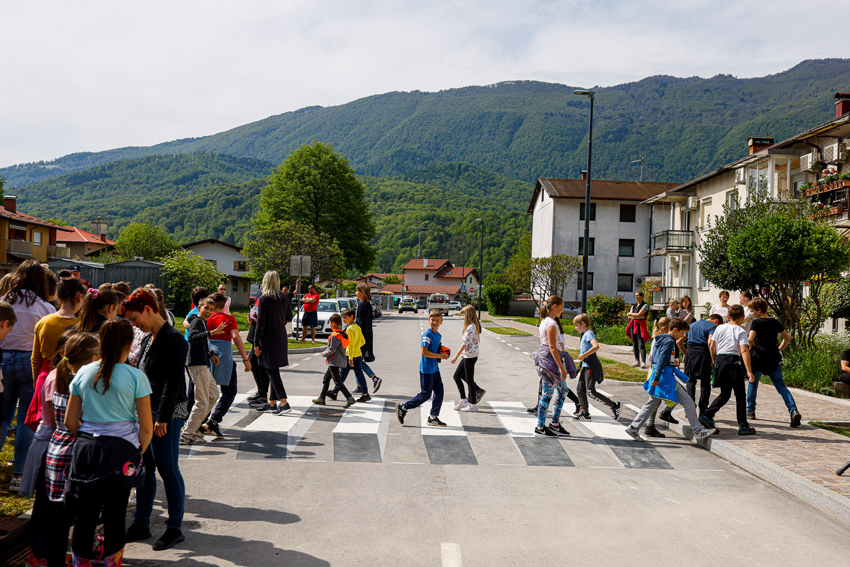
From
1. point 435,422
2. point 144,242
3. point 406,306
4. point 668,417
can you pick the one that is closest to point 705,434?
point 668,417

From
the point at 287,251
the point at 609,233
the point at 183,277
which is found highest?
the point at 609,233

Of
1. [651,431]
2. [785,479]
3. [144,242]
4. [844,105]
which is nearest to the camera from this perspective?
[785,479]

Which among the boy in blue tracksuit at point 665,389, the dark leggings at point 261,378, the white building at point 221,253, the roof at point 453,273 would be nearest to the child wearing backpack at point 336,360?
the dark leggings at point 261,378

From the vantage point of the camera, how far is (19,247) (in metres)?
52.5

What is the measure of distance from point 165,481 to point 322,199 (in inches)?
1930

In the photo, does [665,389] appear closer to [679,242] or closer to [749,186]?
[749,186]

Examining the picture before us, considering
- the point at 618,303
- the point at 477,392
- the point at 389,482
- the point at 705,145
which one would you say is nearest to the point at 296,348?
the point at 477,392

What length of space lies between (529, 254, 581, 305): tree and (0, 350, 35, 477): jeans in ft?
133

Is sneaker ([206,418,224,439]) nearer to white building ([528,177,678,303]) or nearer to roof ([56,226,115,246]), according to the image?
white building ([528,177,678,303])

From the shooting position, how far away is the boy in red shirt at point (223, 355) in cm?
813

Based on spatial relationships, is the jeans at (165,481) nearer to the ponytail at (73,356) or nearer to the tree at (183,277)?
the ponytail at (73,356)

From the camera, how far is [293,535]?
4.80m

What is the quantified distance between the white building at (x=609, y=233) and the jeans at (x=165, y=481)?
4812 centimetres

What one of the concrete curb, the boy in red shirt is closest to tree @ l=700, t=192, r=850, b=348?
the concrete curb
